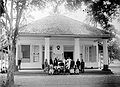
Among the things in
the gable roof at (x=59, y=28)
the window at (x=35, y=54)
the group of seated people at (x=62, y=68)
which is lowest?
the group of seated people at (x=62, y=68)

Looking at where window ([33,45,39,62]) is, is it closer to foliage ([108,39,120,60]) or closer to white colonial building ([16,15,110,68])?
white colonial building ([16,15,110,68])

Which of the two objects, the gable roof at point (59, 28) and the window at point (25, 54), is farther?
the window at point (25, 54)

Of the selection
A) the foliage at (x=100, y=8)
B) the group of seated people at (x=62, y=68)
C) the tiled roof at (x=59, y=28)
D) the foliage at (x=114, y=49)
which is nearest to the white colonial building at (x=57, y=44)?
the tiled roof at (x=59, y=28)

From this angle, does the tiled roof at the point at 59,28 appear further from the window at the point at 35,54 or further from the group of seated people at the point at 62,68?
the group of seated people at the point at 62,68

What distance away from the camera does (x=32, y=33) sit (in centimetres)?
2402

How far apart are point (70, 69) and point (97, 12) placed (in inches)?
299

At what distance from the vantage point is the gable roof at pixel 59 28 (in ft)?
80.9

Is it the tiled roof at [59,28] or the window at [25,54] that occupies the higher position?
the tiled roof at [59,28]

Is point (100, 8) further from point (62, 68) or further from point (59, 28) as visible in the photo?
point (59, 28)

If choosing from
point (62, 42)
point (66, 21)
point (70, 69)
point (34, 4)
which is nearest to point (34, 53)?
point (62, 42)

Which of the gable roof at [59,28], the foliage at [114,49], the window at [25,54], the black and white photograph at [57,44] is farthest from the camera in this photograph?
the foliage at [114,49]

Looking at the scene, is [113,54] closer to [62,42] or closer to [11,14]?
[62,42]

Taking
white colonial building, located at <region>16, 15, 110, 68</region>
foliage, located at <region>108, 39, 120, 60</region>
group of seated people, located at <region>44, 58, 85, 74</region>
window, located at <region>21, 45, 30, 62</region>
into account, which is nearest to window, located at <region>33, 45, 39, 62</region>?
white colonial building, located at <region>16, 15, 110, 68</region>

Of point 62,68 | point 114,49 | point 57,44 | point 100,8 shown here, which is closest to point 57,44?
point 57,44
